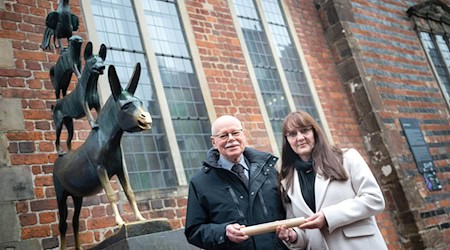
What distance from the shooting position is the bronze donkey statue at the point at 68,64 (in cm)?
328

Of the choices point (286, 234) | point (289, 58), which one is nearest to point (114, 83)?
point (286, 234)

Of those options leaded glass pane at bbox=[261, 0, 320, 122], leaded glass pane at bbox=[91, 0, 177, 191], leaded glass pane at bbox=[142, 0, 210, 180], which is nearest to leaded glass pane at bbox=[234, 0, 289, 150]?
leaded glass pane at bbox=[261, 0, 320, 122]

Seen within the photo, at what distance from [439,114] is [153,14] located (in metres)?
5.66

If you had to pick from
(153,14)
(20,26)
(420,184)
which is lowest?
(420,184)

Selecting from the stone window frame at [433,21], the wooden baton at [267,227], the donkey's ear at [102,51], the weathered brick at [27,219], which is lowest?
the wooden baton at [267,227]

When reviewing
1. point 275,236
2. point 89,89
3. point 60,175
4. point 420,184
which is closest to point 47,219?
point 60,175

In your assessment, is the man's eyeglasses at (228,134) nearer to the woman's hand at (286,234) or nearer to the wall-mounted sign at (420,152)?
the woman's hand at (286,234)

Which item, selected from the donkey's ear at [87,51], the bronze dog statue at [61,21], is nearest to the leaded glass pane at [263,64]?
the bronze dog statue at [61,21]

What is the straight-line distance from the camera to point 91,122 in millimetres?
3113

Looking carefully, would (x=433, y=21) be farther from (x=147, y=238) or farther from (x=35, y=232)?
(x=35, y=232)

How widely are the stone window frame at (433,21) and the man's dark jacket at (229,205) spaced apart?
7642mm

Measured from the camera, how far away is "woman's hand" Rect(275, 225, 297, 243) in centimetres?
197

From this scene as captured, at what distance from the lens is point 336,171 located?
6.91 feet

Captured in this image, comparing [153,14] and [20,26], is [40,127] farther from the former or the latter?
[153,14]
